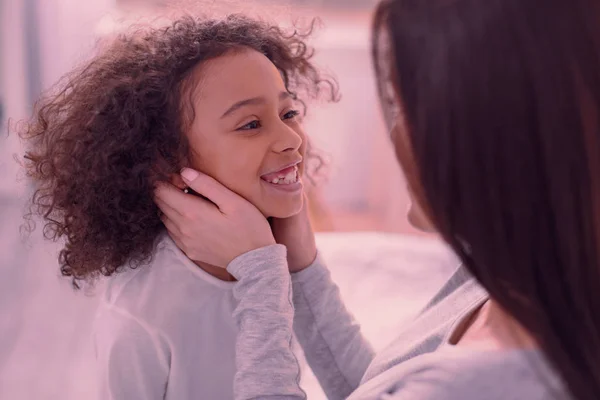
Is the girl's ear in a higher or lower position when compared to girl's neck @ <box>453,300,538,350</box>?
higher

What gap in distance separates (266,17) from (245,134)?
287mm

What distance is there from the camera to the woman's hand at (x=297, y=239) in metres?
0.99

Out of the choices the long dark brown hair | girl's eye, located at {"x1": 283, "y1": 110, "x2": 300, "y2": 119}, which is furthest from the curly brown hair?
the long dark brown hair

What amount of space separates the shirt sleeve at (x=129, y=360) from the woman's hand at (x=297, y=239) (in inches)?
10.0

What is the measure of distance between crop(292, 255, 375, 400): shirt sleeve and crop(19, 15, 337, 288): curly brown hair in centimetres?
27

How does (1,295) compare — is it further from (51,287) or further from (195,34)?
(195,34)

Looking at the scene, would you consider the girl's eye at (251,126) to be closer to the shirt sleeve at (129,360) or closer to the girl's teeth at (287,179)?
the girl's teeth at (287,179)

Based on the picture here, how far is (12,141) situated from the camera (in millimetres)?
2412

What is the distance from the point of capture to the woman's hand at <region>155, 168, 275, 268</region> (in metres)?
0.83

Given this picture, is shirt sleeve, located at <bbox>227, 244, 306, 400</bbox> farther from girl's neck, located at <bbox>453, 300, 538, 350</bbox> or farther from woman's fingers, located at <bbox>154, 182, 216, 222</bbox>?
girl's neck, located at <bbox>453, 300, 538, 350</bbox>

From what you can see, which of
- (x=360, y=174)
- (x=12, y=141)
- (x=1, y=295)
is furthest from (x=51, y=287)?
(x=360, y=174)

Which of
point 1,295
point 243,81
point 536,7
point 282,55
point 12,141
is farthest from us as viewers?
point 12,141

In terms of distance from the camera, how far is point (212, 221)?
843 millimetres

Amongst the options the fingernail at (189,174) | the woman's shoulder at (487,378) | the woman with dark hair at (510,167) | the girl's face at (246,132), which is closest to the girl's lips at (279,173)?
the girl's face at (246,132)
